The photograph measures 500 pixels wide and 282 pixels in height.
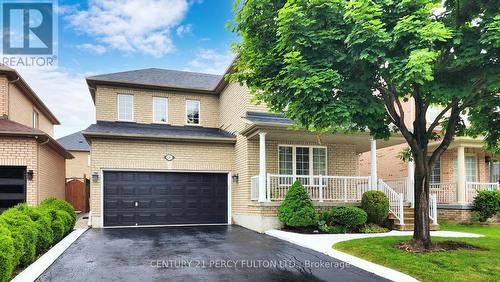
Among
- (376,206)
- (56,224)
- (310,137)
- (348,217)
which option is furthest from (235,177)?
(56,224)

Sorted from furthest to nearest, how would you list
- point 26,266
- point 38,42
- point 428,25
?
point 38,42, point 26,266, point 428,25

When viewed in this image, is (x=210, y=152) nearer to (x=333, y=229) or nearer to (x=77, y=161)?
(x=333, y=229)

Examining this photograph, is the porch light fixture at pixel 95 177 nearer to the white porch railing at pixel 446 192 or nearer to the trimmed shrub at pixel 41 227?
the trimmed shrub at pixel 41 227

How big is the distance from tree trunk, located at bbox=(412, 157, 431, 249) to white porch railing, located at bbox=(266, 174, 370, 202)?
5.44 meters

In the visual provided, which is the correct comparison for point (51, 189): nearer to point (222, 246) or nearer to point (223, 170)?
point (223, 170)

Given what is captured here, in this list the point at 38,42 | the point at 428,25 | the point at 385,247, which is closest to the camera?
the point at 428,25

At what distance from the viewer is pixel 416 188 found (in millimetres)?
8898

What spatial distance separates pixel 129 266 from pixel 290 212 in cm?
608

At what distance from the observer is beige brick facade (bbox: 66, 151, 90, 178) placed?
93.2ft

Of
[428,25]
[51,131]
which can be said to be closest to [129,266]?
[428,25]

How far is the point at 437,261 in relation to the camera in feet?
24.3

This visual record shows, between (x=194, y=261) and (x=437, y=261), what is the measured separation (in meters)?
4.92

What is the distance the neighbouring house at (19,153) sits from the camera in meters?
13.3

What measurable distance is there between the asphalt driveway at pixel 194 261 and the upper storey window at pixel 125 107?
23.0 ft
